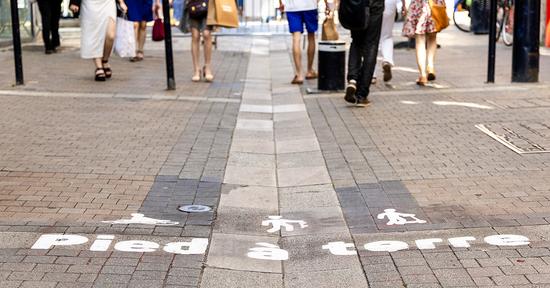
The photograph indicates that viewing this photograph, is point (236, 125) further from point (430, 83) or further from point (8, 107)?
point (430, 83)

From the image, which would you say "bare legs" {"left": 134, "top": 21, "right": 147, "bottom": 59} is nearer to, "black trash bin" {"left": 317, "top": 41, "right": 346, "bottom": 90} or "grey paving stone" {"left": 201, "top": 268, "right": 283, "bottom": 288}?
"black trash bin" {"left": 317, "top": 41, "right": 346, "bottom": 90}

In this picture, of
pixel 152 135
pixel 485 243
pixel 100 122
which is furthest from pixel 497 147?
pixel 100 122

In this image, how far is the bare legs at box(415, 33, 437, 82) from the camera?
1143cm

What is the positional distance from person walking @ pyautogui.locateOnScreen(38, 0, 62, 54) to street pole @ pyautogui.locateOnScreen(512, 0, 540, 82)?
27.7 feet

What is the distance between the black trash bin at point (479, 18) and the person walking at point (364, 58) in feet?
33.0

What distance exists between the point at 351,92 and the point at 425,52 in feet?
7.50

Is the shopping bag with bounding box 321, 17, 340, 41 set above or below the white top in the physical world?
below

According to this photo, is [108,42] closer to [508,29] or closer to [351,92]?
[351,92]

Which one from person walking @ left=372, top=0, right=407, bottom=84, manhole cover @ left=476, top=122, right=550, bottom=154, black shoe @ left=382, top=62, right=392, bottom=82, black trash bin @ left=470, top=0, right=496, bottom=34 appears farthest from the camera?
black trash bin @ left=470, top=0, right=496, bottom=34

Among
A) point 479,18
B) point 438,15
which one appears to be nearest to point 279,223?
point 438,15

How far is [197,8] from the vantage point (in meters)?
12.0

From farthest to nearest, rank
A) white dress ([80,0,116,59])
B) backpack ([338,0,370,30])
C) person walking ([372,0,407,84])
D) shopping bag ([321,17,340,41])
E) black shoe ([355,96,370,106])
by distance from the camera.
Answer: white dress ([80,0,116,59]) < shopping bag ([321,17,340,41]) < person walking ([372,0,407,84]) < black shoe ([355,96,370,106]) < backpack ([338,0,370,30])

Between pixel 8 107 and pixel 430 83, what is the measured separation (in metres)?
5.47

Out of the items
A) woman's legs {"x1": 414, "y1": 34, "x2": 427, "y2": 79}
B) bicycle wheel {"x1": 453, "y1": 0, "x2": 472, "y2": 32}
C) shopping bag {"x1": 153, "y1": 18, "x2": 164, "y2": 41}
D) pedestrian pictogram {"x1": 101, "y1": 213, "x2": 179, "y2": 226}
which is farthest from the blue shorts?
bicycle wheel {"x1": 453, "y1": 0, "x2": 472, "y2": 32}
